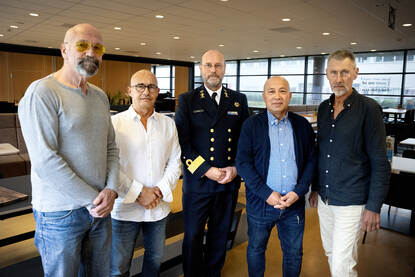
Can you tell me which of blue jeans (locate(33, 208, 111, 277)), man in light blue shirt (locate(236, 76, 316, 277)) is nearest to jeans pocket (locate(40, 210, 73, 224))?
blue jeans (locate(33, 208, 111, 277))

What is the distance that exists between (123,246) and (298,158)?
123 centimetres

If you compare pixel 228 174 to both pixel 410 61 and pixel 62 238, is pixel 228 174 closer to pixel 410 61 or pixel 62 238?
pixel 62 238

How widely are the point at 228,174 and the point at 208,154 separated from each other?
7.7 inches

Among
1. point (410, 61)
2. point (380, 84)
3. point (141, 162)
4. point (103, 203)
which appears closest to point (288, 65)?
point (380, 84)

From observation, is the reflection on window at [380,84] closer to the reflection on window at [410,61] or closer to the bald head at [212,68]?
the reflection on window at [410,61]

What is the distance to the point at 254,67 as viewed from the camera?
1562 cm

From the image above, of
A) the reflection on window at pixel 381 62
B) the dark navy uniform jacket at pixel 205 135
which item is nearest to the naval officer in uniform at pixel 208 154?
the dark navy uniform jacket at pixel 205 135

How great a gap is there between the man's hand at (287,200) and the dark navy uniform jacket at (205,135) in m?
0.39

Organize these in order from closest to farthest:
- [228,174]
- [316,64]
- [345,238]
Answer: [345,238] → [228,174] → [316,64]

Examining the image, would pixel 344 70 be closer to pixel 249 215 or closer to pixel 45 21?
pixel 249 215

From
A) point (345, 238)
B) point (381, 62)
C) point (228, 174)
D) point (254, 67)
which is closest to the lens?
point (345, 238)

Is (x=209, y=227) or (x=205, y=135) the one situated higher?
(x=205, y=135)

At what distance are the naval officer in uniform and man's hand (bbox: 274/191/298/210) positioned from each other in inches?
14.9

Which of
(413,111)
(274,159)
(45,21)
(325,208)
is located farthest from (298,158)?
(413,111)
